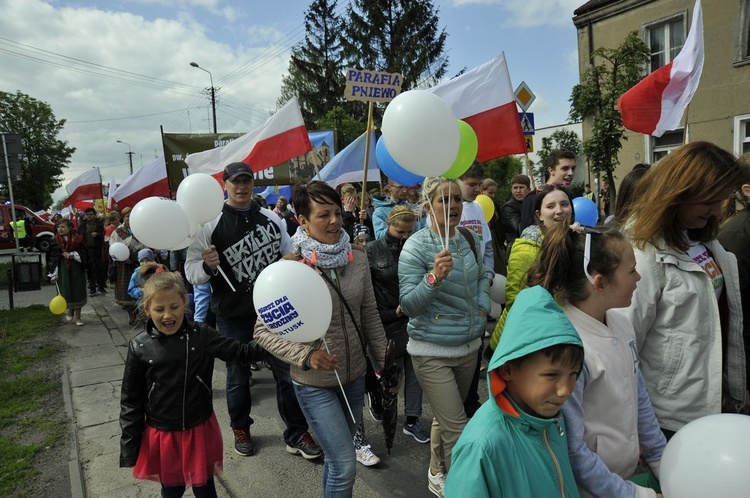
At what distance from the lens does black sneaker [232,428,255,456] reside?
3.66m

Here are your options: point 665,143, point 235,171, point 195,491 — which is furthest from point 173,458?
point 665,143

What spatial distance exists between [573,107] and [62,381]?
14.0m

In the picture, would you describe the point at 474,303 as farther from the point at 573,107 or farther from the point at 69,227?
the point at 573,107

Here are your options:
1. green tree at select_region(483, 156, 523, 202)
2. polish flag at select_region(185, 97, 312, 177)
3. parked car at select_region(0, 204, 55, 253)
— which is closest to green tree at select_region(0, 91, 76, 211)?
parked car at select_region(0, 204, 55, 253)

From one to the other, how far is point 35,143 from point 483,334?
45019 millimetres

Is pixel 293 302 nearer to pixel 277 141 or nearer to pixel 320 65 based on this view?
pixel 277 141

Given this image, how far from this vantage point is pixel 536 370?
1.47m

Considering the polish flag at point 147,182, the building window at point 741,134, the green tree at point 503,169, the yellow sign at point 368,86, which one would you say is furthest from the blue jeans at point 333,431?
the green tree at point 503,169

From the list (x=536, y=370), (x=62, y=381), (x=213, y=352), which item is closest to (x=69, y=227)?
(x=62, y=381)

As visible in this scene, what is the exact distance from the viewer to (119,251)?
25.8ft

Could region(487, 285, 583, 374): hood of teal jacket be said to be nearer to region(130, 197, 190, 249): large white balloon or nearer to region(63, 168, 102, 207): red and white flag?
region(130, 197, 190, 249): large white balloon

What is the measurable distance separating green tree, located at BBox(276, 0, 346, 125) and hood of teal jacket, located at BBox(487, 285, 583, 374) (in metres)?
29.3

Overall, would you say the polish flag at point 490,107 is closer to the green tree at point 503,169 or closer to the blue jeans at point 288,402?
the blue jeans at point 288,402

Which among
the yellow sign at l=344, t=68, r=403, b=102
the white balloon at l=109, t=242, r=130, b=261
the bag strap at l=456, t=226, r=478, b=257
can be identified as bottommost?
the white balloon at l=109, t=242, r=130, b=261
